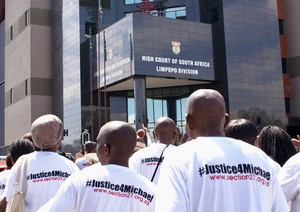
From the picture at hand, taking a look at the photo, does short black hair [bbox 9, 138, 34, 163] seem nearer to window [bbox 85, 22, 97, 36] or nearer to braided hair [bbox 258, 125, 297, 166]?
braided hair [bbox 258, 125, 297, 166]

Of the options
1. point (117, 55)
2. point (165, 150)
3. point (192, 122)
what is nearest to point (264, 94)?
point (117, 55)

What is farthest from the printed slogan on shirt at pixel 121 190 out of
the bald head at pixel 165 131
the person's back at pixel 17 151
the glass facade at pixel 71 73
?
the glass facade at pixel 71 73

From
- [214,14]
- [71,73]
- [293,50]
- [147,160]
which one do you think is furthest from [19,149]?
[293,50]

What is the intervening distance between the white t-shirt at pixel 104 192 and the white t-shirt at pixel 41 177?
3.05 ft

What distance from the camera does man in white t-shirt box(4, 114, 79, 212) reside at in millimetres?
3473

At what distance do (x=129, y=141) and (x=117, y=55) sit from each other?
31.4m

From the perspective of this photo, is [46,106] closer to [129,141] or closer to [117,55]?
[117,55]

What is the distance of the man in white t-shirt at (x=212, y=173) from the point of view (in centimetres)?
221

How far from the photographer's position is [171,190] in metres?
2.18

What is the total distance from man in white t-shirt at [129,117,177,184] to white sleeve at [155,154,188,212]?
2.39 meters

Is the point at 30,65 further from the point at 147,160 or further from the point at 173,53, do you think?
the point at 147,160

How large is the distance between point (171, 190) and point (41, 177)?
164 centimetres

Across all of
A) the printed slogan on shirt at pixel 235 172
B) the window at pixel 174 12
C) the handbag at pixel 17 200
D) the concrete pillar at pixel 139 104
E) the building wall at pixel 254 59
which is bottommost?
the handbag at pixel 17 200

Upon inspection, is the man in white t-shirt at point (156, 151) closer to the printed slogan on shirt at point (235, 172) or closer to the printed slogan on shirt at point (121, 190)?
the printed slogan on shirt at point (121, 190)
